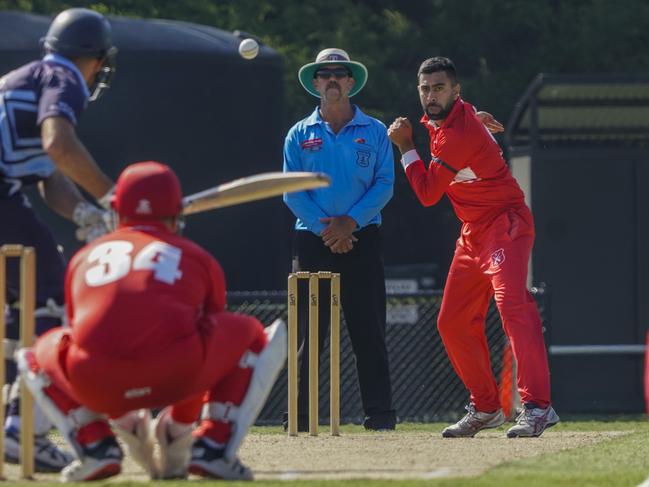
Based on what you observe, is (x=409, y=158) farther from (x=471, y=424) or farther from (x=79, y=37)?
(x=79, y=37)

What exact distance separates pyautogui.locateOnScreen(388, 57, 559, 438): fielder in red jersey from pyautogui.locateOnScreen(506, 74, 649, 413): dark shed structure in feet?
19.6

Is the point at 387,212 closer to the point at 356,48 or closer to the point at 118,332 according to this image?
the point at 356,48

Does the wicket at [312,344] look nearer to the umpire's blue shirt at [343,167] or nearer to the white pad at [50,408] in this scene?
the umpire's blue shirt at [343,167]

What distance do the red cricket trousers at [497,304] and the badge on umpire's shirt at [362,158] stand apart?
0.87m

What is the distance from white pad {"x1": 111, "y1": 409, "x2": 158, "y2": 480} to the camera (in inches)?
244

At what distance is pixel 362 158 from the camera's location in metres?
9.32

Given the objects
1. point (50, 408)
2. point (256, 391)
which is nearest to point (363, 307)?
point (256, 391)

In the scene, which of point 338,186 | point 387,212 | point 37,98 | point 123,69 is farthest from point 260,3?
point 37,98

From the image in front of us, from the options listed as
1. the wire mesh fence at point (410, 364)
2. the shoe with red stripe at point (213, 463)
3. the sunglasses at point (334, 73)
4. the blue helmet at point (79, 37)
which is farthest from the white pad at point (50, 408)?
the wire mesh fence at point (410, 364)

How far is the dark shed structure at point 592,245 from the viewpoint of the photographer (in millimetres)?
14516

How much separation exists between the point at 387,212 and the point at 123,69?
903cm

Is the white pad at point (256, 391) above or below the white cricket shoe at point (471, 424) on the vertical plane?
above

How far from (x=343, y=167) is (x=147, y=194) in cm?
324

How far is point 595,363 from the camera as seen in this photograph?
14.6 metres
